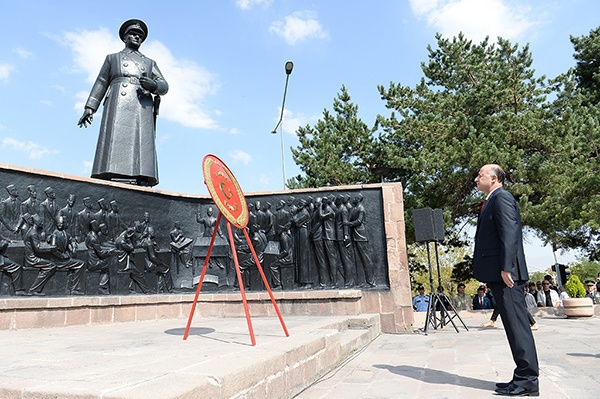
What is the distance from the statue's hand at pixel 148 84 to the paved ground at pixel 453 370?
22.8ft

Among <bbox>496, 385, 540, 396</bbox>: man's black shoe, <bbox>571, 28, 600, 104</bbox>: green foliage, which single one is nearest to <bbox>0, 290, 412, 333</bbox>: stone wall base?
<bbox>496, 385, 540, 396</bbox>: man's black shoe

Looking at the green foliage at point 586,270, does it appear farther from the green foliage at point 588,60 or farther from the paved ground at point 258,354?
the paved ground at point 258,354

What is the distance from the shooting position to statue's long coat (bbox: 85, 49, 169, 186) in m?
9.52

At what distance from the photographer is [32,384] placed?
2574 millimetres

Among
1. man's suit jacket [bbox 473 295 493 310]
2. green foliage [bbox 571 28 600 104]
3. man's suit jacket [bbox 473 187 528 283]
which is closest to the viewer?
man's suit jacket [bbox 473 187 528 283]

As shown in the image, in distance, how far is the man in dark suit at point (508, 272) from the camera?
3.55 meters

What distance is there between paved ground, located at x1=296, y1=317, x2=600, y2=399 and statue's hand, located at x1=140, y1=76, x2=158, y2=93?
22.8 ft

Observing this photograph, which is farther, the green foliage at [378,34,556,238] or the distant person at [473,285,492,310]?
the green foliage at [378,34,556,238]

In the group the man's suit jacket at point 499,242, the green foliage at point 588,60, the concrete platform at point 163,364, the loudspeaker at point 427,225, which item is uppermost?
the green foliage at point 588,60

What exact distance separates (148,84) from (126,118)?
0.87 m

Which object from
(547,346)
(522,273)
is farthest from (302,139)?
(522,273)

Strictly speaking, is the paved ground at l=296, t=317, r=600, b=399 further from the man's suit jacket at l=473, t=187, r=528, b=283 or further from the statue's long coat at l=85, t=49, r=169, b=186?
the statue's long coat at l=85, t=49, r=169, b=186

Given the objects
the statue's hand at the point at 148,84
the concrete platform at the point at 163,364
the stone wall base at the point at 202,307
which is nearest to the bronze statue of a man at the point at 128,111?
the statue's hand at the point at 148,84

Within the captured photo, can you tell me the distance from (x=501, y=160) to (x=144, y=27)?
1246 cm
